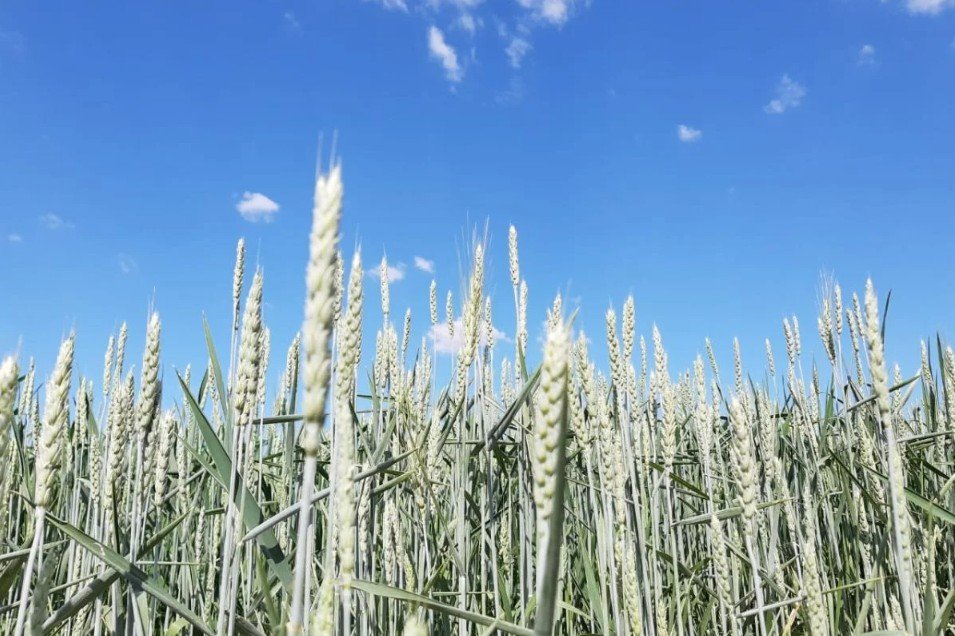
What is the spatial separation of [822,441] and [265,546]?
2.35 meters

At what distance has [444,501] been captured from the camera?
9.27 feet

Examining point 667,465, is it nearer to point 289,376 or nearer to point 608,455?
point 608,455

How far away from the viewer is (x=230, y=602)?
1.16 meters

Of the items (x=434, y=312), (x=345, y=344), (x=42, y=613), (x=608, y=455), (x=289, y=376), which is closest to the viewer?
(x=42, y=613)

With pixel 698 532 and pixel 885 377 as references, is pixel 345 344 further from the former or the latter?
pixel 698 532

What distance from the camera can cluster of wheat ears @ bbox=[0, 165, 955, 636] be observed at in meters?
0.99

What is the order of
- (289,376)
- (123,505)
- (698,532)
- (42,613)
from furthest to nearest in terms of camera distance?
(698,532) < (289,376) < (123,505) < (42,613)

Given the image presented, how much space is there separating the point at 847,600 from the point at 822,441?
0.62 m

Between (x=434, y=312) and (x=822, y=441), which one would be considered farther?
(x=434, y=312)

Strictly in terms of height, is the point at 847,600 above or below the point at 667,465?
below

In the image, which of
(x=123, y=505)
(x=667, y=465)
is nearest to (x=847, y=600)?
(x=667, y=465)

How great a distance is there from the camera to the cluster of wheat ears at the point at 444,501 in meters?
0.99

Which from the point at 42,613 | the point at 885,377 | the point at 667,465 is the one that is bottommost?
the point at 42,613

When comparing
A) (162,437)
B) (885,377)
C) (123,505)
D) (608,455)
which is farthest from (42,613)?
(885,377)
